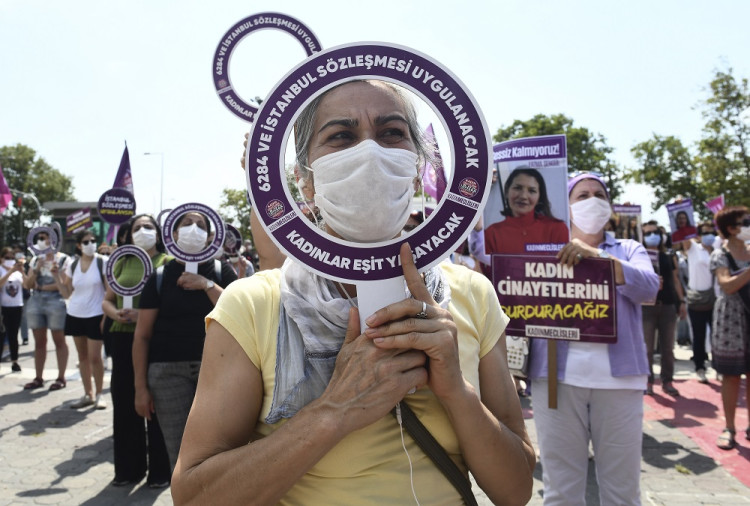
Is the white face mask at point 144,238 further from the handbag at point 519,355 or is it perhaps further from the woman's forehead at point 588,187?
the woman's forehead at point 588,187

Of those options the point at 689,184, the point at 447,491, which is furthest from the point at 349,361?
the point at 689,184

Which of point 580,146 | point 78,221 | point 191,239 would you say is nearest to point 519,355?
point 191,239

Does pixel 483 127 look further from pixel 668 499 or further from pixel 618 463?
pixel 668 499

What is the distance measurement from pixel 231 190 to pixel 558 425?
40273 mm

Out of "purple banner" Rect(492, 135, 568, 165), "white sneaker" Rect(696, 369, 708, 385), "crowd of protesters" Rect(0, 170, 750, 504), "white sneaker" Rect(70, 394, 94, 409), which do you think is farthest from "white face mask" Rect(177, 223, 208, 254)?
"white sneaker" Rect(696, 369, 708, 385)

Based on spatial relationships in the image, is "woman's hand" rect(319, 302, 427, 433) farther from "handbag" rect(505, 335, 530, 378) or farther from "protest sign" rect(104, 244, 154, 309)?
"protest sign" rect(104, 244, 154, 309)

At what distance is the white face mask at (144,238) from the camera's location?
227 inches

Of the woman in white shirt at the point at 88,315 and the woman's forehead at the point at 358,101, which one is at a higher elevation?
the woman's forehead at the point at 358,101

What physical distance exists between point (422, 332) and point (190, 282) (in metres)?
3.43

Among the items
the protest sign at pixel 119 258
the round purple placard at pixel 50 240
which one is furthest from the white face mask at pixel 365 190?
the round purple placard at pixel 50 240

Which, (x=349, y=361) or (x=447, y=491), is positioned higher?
(x=349, y=361)

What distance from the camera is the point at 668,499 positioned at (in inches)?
184

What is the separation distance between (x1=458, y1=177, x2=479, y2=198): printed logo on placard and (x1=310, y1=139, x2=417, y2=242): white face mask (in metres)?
0.14

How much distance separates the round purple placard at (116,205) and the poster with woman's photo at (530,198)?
6.77m
